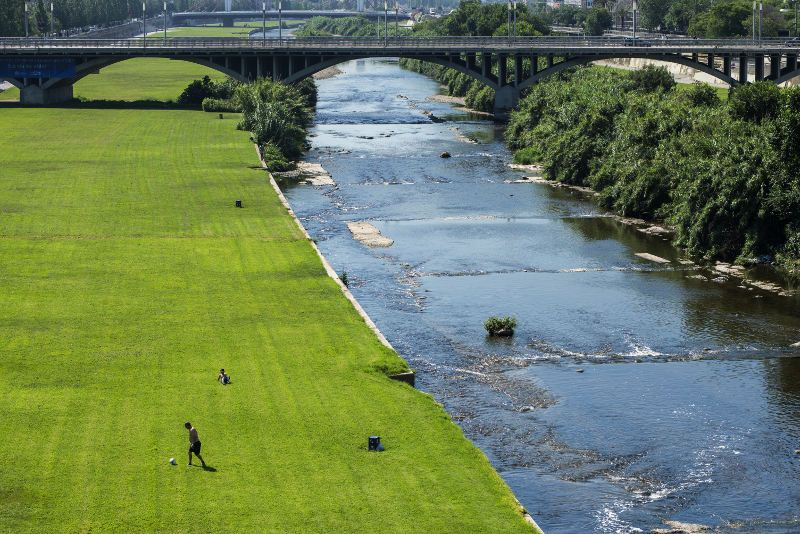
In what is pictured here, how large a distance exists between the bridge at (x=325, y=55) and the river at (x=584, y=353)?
65969mm

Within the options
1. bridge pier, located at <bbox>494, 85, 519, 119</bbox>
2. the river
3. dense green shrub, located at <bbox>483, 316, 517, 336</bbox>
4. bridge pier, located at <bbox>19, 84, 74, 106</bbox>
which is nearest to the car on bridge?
bridge pier, located at <bbox>494, 85, 519, 119</bbox>

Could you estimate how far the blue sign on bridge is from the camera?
573 ft

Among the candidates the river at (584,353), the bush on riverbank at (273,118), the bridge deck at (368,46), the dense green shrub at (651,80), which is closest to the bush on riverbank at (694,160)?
the river at (584,353)

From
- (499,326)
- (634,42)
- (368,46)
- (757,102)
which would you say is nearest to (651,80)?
(634,42)

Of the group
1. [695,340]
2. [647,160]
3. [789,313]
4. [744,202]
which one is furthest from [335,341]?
[647,160]

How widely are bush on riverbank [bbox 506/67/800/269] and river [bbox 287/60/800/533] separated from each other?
138 inches

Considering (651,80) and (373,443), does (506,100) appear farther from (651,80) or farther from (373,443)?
(373,443)

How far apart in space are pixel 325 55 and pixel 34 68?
38404mm

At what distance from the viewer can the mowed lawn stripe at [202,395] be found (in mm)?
43750

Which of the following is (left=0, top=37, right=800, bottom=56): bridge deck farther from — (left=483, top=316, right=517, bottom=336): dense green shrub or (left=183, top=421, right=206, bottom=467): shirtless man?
(left=183, top=421, right=206, bottom=467): shirtless man

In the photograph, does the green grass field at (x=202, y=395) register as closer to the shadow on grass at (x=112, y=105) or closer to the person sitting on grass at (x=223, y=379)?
the person sitting on grass at (x=223, y=379)

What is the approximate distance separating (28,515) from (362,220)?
63.9 metres

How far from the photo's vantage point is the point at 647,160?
108 metres

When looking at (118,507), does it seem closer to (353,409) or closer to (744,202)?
(353,409)
